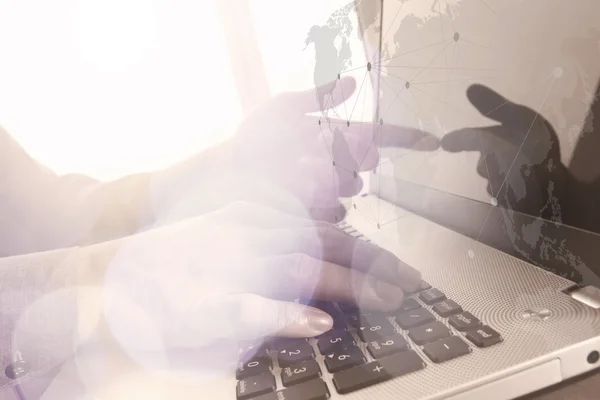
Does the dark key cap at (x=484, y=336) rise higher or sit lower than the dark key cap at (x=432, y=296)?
higher

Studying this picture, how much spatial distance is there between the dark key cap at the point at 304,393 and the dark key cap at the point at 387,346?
5 centimetres

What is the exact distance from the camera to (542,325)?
0.96 ft

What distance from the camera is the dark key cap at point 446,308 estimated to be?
1.08ft

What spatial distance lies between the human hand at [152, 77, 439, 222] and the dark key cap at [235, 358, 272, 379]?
0.32 metres

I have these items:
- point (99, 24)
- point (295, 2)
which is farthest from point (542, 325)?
point (99, 24)

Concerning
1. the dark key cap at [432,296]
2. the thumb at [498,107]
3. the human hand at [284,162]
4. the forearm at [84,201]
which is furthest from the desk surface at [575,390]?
the forearm at [84,201]

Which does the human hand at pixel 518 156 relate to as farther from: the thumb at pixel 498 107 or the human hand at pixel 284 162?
the human hand at pixel 284 162

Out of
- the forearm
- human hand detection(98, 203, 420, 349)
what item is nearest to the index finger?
human hand detection(98, 203, 420, 349)

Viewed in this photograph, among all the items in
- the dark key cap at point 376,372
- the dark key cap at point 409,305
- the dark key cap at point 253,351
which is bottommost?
the dark key cap at point 409,305

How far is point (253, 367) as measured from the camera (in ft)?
1.03

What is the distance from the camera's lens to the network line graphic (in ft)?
1.33

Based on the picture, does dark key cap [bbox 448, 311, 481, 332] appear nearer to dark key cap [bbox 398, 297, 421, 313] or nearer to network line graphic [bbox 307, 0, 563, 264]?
dark key cap [bbox 398, 297, 421, 313]

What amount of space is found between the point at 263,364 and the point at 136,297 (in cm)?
20

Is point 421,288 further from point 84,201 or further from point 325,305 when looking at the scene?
point 84,201
